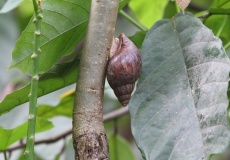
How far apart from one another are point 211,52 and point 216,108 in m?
0.13

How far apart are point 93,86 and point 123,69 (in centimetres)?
7

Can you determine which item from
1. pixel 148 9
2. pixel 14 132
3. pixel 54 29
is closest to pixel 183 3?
pixel 54 29

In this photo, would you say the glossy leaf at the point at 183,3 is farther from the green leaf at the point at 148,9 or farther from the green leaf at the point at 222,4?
the green leaf at the point at 148,9

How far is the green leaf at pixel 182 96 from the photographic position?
88 centimetres

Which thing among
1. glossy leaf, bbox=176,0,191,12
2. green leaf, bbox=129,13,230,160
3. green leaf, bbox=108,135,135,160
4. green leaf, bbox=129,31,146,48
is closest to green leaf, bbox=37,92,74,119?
green leaf, bbox=108,135,135,160

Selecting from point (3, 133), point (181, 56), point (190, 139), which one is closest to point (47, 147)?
point (3, 133)

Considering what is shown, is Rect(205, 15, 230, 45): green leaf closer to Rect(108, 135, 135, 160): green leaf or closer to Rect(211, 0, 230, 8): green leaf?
Rect(211, 0, 230, 8): green leaf

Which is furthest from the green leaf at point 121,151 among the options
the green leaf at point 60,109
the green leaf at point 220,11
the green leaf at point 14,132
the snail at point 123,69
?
the snail at point 123,69

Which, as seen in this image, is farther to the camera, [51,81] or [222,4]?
[222,4]

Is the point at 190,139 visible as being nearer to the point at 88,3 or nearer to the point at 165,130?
the point at 165,130

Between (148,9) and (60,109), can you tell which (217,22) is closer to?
(148,9)

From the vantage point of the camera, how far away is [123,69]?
97cm

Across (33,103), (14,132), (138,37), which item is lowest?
(33,103)

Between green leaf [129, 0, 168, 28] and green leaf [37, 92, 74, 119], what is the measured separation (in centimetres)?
30
